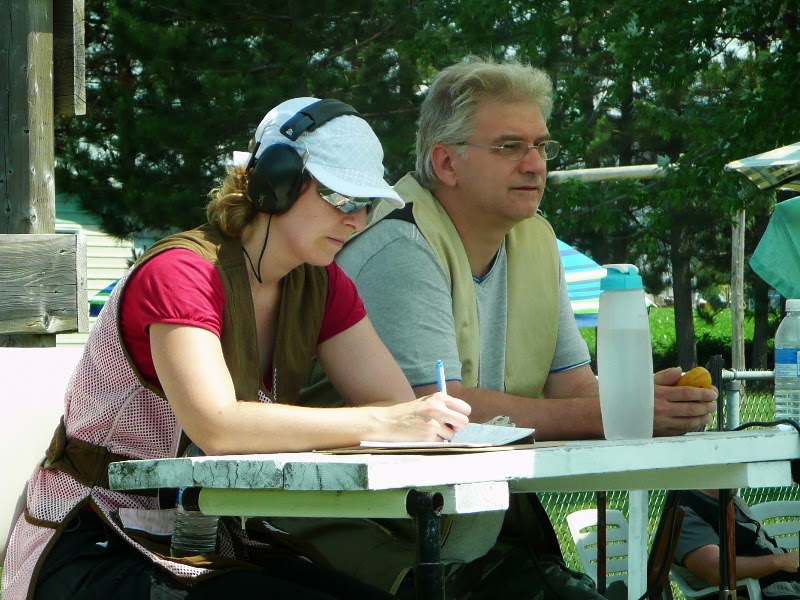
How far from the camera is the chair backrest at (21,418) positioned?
2.49 metres

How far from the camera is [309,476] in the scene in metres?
1.53

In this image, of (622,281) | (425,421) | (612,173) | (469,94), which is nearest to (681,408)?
(622,281)

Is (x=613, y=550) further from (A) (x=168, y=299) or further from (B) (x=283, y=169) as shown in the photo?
(A) (x=168, y=299)

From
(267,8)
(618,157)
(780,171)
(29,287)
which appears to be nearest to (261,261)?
(29,287)

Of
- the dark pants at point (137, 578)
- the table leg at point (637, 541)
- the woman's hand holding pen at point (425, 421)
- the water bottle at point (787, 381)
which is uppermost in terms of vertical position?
the woman's hand holding pen at point (425, 421)

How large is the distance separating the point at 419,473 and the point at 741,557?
10.4 feet

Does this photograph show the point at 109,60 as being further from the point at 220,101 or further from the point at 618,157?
the point at 618,157

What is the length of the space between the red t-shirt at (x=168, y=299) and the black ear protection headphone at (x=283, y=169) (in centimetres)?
21

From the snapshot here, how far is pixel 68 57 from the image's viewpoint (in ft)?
13.9

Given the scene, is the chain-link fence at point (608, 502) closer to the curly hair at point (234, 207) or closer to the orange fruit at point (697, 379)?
the orange fruit at point (697, 379)

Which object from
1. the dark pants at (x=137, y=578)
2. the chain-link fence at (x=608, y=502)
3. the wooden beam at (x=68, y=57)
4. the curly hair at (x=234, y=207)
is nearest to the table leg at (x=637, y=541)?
the dark pants at (x=137, y=578)

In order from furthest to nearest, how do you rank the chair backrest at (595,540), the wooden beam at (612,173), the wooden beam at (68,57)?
1. the wooden beam at (612,173)
2. the chair backrest at (595,540)
3. the wooden beam at (68,57)

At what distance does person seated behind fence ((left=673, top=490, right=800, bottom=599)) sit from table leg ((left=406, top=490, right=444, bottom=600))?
2.97 meters

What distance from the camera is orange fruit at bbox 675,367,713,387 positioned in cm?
241
